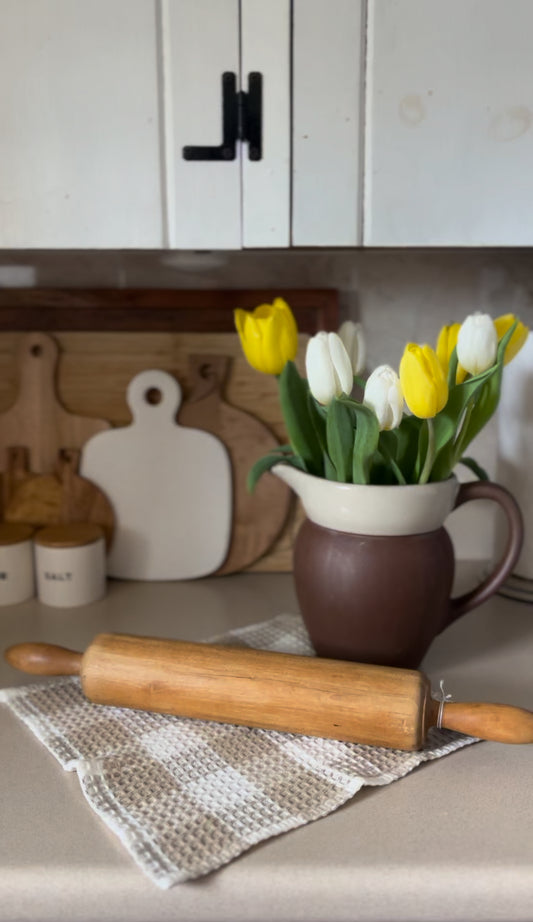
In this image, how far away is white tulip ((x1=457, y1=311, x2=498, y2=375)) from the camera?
762 mm

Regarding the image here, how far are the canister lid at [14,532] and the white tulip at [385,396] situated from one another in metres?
0.57

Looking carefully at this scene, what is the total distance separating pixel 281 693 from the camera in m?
0.72

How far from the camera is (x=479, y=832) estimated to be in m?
0.61

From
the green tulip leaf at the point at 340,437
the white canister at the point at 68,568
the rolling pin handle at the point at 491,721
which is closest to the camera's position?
the rolling pin handle at the point at 491,721

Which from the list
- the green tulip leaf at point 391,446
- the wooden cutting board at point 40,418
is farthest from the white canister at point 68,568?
the green tulip leaf at point 391,446

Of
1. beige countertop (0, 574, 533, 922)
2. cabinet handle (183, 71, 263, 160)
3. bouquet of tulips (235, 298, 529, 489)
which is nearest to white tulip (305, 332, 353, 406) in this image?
bouquet of tulips (235, 298, 529, 489)

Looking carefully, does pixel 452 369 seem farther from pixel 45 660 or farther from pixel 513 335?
pixel 45 660

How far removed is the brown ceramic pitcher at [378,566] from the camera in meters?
0.80

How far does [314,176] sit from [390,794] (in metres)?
0.61

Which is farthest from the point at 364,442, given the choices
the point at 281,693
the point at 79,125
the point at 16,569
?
the point at 16,569

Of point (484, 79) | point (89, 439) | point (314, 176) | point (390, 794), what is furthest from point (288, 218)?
point (390, 794)

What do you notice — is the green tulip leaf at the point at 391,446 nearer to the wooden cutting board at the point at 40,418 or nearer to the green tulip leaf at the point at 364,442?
the green tulip leaf at the point at 364,442

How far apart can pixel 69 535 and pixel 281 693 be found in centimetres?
48

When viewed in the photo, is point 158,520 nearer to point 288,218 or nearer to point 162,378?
point 162,378
